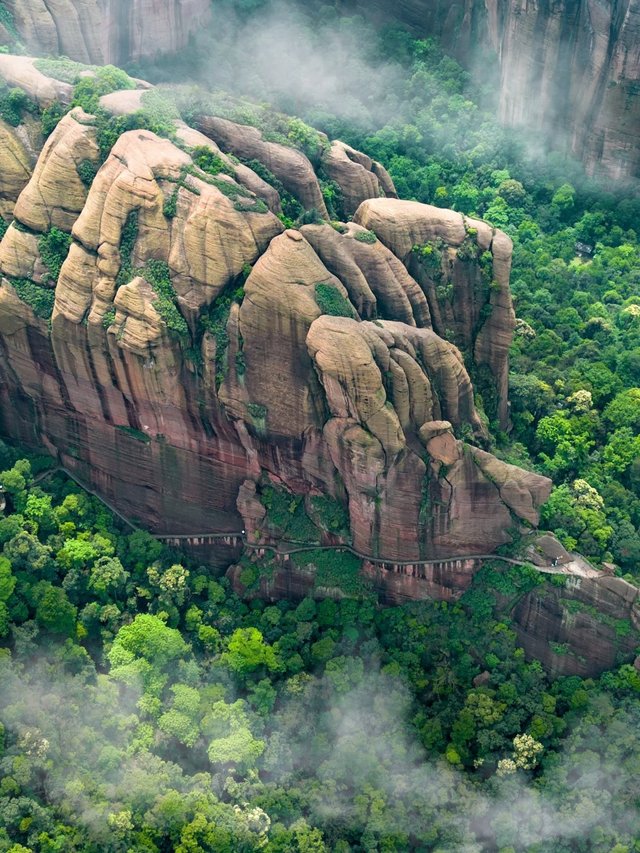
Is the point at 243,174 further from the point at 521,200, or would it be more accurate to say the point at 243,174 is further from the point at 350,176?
the point at 521,200

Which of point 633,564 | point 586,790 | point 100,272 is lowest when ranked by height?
point 586,790

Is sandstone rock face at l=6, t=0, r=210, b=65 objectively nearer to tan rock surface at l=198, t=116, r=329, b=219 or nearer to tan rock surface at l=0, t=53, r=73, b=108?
tan rock surface at l=0, t=53, r=73, b=108

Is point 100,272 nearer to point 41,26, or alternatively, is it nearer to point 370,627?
point 370,627

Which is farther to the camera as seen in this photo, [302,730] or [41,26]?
[41,26]

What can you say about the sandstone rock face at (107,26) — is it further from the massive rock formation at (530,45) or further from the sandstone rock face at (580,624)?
the sandstone rock face at (580,624)

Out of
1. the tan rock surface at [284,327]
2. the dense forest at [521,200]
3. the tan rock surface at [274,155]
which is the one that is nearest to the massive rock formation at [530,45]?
the dense forest at [521,200]

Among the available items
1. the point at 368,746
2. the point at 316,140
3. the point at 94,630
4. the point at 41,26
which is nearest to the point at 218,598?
the point at 94,630

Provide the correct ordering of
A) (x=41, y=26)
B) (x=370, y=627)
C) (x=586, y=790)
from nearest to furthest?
(x=586, y=790) < (x=370, y=627) < (x=41, y=26)
